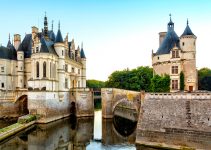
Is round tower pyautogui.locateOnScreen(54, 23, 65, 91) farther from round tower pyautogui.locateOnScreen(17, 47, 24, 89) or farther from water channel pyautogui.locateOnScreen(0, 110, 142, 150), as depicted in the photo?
round tower pyautogui.locateOnScreen(17, 47, 24, 89)

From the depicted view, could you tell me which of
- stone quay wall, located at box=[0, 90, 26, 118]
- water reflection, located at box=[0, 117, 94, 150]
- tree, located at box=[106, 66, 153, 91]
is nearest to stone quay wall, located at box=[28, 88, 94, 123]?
water reflection, located at box=[0, 117, 94, 150]

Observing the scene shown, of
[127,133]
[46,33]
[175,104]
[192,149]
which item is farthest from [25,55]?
[192,149]

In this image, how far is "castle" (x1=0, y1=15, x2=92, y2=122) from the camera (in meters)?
32.6

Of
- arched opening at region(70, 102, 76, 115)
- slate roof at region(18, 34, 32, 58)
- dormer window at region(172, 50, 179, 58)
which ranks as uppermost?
slate roof at region(18, 34, 32, 58)

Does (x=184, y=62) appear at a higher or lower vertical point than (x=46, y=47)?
lower

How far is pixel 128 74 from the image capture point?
5772cm

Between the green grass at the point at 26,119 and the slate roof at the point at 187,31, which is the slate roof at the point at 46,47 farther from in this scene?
the slate roof at the point at 187,31

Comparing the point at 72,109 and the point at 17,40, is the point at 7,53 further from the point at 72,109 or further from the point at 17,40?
the point at 72,109

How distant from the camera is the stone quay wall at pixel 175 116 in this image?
1914 centimetres

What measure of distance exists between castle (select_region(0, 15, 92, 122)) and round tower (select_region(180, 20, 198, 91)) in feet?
53.7

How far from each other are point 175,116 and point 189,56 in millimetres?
11767

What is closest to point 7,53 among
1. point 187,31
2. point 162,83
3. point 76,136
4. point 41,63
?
point 41,63

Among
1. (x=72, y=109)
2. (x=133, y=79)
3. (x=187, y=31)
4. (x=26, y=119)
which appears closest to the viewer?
(x=26, y=119)

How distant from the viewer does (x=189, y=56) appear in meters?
29.5
